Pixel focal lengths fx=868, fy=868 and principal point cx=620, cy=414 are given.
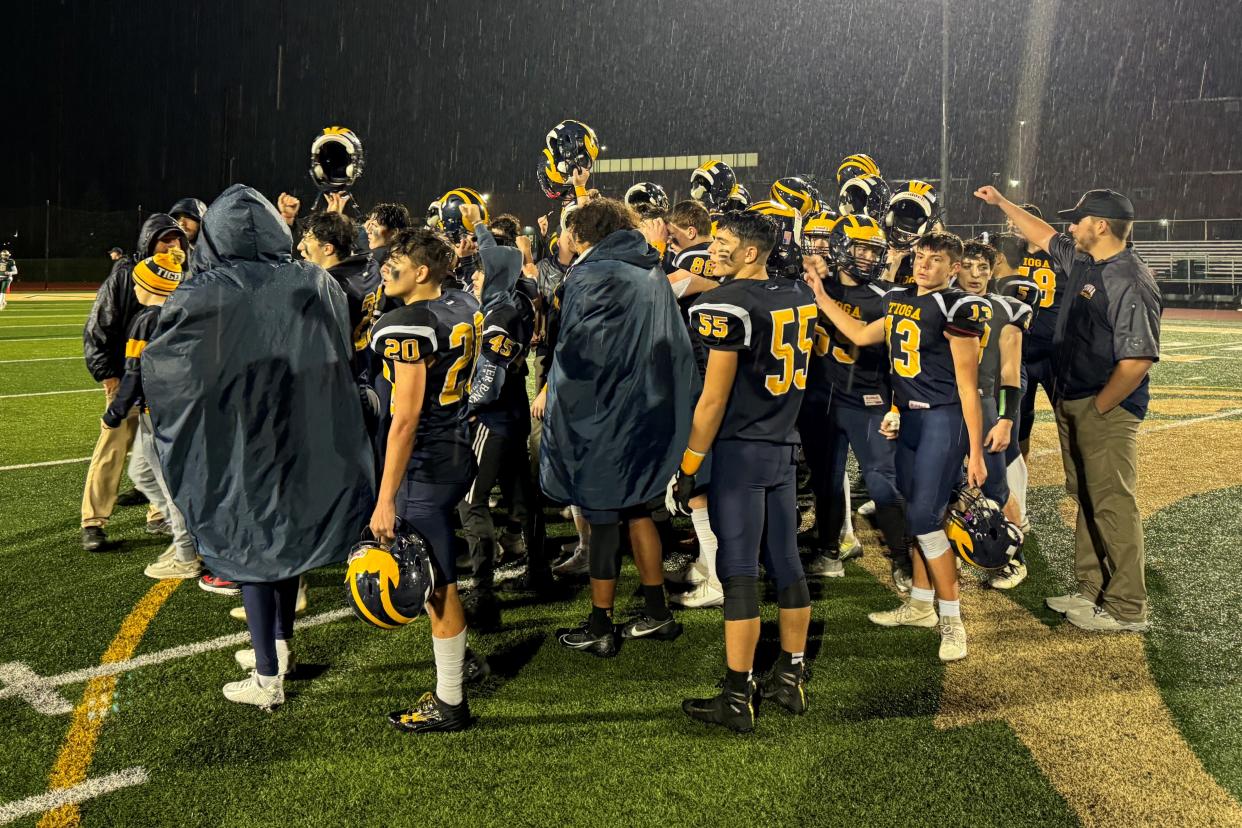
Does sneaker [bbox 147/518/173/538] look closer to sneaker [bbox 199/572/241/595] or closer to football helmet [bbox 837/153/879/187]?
sneaker [bbox 199/572/241/595]

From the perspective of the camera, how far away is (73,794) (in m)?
3.14

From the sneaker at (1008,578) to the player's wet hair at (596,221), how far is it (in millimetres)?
3278

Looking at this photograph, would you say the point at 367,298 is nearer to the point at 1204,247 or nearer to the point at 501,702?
the point at 501,702

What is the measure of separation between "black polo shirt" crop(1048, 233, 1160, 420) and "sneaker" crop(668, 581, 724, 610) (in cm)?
232

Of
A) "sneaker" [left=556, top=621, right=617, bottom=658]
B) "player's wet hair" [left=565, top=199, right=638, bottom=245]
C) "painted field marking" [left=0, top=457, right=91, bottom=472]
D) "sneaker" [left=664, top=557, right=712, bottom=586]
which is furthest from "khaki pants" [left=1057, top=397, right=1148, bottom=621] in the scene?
"painted field marking" [left=0, top=457, right=91, bottom=472]

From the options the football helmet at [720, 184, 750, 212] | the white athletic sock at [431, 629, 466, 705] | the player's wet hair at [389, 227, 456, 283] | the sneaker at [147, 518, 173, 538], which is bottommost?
the sneaker at [147, 518, 173, 538]

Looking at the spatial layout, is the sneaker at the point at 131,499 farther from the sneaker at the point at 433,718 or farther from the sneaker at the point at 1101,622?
the sneaker at the point at 1101,622

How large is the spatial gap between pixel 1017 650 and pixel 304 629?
3763 millimetres

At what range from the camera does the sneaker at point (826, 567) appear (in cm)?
557

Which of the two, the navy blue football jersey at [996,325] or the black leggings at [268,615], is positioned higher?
the navy blue football jersey at [996,325]

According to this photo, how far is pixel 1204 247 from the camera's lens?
Result: 38.6 m

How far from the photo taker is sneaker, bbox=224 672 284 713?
378cm

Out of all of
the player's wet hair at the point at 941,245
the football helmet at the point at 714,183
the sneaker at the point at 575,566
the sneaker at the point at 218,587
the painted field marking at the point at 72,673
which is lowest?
the sneaker at the point at 218,587

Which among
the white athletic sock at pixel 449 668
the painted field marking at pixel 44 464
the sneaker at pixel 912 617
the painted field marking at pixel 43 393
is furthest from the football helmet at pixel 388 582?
the painted field marking at pixel 43 393
